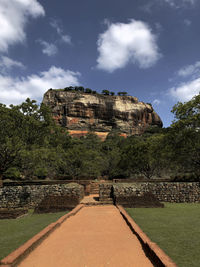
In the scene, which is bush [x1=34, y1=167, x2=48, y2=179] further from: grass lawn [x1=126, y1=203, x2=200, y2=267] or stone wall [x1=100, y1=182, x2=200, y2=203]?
grass lawn [x1=126, y1=203, x2=200, y2=267]

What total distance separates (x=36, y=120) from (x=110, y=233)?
14592mm

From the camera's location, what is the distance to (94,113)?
103312 millimetres

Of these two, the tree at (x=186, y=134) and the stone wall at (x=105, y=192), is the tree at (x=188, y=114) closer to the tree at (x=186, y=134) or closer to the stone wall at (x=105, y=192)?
the tree at (x=186, y=134)

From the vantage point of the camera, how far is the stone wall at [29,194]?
14.0 meters

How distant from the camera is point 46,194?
14.2 metres

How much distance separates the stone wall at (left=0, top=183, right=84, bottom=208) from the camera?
14.0m

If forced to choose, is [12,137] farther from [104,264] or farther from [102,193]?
[104,264]

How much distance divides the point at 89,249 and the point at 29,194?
11.0 metres

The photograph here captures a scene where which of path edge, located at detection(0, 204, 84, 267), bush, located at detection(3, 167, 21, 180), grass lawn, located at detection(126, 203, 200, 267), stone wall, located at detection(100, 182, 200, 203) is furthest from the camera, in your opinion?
bush, located at detection(3, 167, 21, 180)

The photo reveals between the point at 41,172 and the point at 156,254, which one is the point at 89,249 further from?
the point at 41,172

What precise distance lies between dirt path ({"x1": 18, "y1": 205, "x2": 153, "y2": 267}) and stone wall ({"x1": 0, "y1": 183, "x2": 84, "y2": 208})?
709cm

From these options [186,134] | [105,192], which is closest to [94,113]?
[186,134]

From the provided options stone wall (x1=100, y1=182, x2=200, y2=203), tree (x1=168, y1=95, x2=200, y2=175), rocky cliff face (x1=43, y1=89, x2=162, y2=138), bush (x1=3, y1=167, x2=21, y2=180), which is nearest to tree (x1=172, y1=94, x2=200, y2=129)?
tree (x1=168, y1=95, x2=200, y2=175)

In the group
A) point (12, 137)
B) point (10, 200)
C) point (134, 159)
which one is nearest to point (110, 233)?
point (10, 200)
